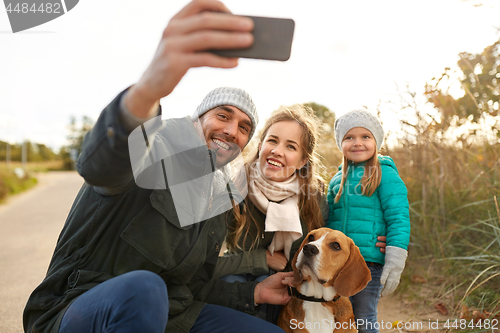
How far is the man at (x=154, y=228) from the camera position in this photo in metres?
1.03

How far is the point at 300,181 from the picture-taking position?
3.04m

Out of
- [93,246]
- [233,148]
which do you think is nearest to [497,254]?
[233,148]

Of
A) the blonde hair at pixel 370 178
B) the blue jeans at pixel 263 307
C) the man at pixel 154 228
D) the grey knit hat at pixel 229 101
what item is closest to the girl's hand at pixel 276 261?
the blue jeans at pixel 263 307

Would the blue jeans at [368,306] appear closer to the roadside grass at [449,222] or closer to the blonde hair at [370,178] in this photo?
the blonde hair at [370,178]

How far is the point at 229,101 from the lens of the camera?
2.53 metres

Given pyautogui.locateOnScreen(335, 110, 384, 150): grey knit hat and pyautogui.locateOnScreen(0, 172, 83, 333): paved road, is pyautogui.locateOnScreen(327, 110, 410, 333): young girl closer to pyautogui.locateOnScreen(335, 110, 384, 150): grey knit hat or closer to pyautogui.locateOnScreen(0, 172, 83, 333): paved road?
pyautogui.locateOnScreen(335, 110, 384, 150): grey knit hat

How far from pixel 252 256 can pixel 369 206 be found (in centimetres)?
110

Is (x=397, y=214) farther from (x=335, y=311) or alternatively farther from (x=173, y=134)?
(x=173, y=134)

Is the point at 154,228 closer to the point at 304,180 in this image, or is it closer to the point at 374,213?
the point at 304,180

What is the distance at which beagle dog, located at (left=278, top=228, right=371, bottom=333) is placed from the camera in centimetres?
235

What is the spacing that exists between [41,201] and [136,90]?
514 inches

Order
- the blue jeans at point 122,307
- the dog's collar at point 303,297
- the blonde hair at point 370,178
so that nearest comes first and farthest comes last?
the blue jeans at point 122,307 < the dog's collar at point 303,297 < the blonde hair at point 370,178

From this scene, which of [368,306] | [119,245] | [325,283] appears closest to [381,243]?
[368,306]

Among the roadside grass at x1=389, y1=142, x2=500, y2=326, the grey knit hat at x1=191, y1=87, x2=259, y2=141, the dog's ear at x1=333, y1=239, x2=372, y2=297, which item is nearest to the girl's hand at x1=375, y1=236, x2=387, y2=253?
the dog's ear at x1=333, y1=239, x2=372, y2=297
